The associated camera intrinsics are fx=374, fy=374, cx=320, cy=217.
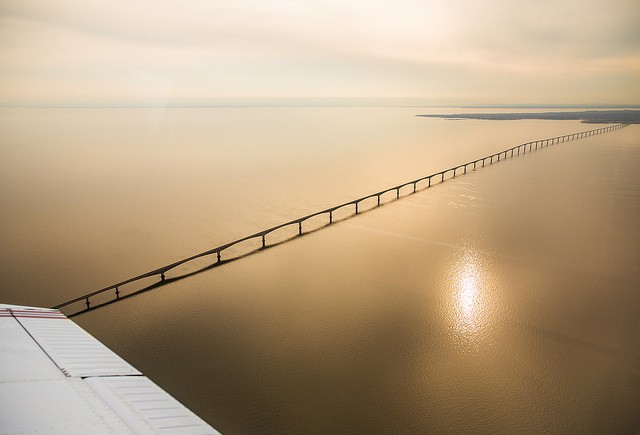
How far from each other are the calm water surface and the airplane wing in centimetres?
300

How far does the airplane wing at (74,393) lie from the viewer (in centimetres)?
563

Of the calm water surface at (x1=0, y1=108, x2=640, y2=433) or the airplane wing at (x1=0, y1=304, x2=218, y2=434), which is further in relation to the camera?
the calm water surface at (x1=0, y1=108, x2=640, y2=433)

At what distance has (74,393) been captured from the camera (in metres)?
6.50

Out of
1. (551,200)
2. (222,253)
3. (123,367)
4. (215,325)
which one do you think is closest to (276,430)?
(123,367)

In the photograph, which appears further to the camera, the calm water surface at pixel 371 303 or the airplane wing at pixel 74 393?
the calm water surface at pixel 371 303

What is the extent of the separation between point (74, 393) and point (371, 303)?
423 inches

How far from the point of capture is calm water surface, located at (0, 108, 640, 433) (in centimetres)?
982

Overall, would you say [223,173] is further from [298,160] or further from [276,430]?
[276,430]

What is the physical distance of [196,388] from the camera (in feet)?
34.2

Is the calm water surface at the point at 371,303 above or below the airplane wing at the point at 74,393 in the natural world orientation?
below

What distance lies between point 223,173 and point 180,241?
1033 inches

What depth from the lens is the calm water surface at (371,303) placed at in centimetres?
982

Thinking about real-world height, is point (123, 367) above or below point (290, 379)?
above

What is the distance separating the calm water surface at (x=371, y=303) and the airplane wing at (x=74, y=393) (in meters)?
3.00
